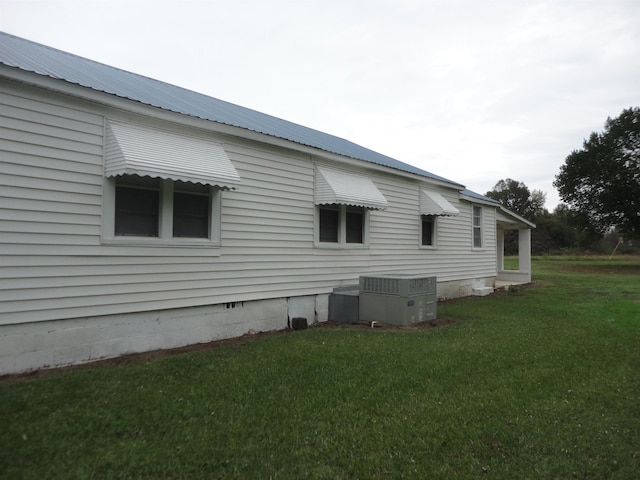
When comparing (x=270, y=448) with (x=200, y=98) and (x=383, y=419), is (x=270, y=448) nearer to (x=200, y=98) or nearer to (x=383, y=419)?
(x=383, y=419)

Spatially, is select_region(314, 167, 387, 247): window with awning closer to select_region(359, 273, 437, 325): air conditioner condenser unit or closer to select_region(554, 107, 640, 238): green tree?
select_region(359, 273, 437, 325): air conditioner condenser unit

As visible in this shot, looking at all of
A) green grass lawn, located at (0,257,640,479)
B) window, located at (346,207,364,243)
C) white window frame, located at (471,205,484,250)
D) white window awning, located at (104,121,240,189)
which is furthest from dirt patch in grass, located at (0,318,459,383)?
white window frame, located at (471,205,484,250)

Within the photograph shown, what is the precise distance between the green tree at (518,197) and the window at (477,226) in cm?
6284

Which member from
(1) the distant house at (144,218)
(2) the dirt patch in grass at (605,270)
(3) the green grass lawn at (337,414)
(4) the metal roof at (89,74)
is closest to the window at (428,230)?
(1) the distant house at (144,218)

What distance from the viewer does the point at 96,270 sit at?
535 centimetres

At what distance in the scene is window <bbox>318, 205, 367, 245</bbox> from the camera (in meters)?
8.84

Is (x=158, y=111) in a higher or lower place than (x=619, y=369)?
higher

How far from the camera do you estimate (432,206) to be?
11.4 m

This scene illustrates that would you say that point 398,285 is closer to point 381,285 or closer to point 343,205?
point 381,285

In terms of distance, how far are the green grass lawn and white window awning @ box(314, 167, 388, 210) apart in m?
3.19

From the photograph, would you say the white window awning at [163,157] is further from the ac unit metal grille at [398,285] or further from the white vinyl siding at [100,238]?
the ac unit metal grille at [398,285]

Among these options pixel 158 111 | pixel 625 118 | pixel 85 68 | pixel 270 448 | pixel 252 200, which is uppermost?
pixel 625 118

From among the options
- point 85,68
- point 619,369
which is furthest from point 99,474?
point 85,68

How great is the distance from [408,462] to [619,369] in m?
4.02
